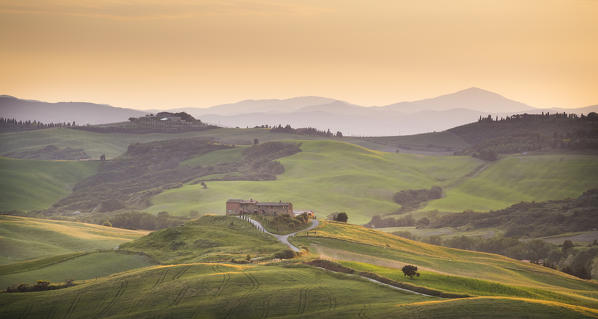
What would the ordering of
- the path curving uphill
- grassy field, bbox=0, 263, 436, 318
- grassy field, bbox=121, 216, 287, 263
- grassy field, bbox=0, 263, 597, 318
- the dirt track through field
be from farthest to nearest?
the path curving uphill, grassy field, bbox=121, 216, 287, 263, the dirt track through field, grassy field, bbox=0, 263, 436, 318, grassy field, bbox=0, 263, 597, 318

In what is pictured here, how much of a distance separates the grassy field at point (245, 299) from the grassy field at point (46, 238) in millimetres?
51967

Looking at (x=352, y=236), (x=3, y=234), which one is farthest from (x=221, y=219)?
(x=3, y=234)

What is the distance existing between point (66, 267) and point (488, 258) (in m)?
81.6

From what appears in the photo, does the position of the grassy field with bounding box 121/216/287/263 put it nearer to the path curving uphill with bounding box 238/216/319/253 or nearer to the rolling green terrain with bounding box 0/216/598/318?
the rolling green terrain with bounding box 0/216/598/318

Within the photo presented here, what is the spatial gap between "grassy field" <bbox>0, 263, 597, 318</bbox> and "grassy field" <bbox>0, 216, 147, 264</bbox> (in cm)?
5197

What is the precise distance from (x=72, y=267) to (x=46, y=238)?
47.2 meters

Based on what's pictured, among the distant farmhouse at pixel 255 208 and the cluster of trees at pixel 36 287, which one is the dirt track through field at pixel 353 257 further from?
the cluster of trees at pixel 36 287

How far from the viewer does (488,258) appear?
13238 centimetres

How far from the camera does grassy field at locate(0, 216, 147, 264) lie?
447 ft

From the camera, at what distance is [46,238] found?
15162 cm

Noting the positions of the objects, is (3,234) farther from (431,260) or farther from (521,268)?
(521,268)

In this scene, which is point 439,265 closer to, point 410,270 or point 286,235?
point 286,235

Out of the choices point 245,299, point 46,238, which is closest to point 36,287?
point 245,299

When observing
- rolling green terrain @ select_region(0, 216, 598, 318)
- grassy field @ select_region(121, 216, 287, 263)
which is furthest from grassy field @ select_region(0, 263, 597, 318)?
grassy field @ select_region(121, 216, 287, 263)
